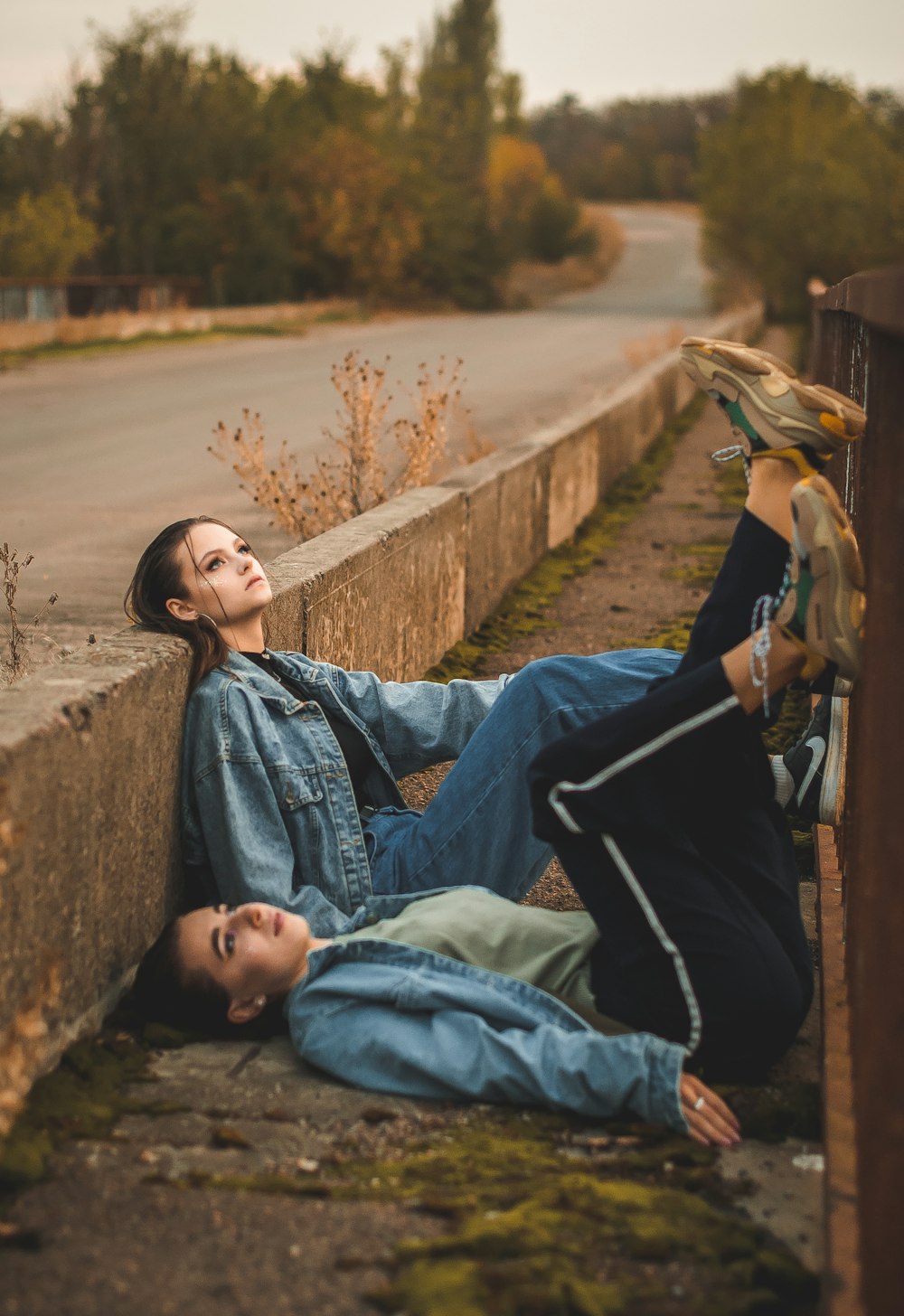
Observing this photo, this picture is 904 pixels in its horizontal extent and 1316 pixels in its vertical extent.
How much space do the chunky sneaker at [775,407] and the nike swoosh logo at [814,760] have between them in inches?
42.3

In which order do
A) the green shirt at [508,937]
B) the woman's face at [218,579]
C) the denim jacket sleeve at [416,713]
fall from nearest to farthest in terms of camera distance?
1. the green shirt at [508,937]
2. the woman's face at [218,579]
3. the denim jacket sleeve at [416,713]

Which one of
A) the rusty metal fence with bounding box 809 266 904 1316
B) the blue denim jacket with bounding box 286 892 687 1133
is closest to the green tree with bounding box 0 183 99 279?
the blue denim jacket with bounding box 286 892 687 1133

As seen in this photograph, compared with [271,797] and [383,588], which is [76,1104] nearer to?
[271,797]

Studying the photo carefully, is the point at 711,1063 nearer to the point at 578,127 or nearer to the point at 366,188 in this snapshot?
the point at 366,188

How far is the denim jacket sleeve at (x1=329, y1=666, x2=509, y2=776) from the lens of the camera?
12.3 ft

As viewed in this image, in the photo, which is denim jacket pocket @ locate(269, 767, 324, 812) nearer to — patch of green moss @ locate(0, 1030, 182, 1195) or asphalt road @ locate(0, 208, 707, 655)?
patch of green moss @ locate(0, 1030, 182, 1195)

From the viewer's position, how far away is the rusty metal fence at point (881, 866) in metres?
1.90

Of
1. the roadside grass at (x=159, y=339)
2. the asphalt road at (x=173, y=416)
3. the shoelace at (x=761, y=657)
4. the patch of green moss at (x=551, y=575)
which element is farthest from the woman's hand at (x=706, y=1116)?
the roadside grass at (x=159, y=339)

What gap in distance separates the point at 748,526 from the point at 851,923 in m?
0.78

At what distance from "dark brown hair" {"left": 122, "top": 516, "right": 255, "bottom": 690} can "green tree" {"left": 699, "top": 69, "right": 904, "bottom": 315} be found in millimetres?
34338

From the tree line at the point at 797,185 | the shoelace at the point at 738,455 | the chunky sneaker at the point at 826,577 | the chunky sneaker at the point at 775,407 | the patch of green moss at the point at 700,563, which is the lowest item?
the patch of green moss at the point at 700,563

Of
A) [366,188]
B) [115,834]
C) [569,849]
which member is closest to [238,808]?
[115,834]

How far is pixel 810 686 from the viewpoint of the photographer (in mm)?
3076

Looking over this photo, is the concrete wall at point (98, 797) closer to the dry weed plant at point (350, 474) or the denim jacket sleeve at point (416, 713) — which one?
the denim jacket sleeve at point (416, 713)
